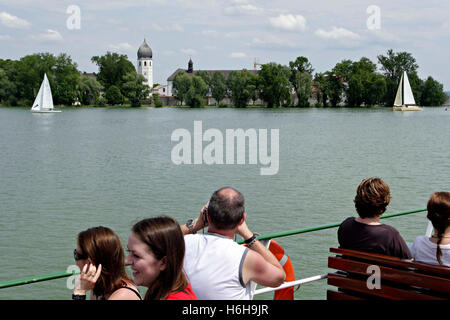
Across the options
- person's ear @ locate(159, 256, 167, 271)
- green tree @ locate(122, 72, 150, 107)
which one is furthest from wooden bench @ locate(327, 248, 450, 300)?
green tree @ locate(122, 72, 150, 107)

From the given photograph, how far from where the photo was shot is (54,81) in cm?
10456

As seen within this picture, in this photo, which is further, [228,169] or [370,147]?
[370,147]

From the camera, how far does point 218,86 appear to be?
124438 millimetres

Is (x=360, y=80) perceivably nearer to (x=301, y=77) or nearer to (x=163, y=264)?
(x=301, y=77)

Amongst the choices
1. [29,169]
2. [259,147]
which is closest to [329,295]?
[29,169]

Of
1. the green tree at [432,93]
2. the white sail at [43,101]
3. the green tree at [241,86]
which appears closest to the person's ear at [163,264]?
the white sail at [43,101]

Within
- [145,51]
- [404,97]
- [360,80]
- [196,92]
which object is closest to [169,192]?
[404,97]

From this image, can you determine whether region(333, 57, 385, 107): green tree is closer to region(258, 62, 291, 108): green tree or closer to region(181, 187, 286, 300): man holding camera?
region(258, 62, 291, 108): green tree

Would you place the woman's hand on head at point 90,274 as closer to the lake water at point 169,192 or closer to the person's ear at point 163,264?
the person's ear at point 163,264

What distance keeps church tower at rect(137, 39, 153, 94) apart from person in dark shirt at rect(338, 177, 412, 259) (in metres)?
186

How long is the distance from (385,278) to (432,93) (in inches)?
5278

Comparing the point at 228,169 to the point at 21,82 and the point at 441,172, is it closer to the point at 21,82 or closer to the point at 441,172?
the point at 441,172

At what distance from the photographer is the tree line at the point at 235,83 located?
105 metres

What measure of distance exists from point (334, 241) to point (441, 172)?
45.2 ft
